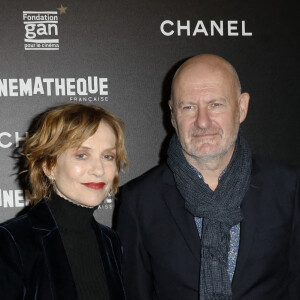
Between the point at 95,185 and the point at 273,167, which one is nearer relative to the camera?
the point at 95,185

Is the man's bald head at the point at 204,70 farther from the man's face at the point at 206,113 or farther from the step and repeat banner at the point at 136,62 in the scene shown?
the step and repeat banner at the point at 136,62

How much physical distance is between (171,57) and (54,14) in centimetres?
72

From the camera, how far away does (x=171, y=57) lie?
2.59 meters

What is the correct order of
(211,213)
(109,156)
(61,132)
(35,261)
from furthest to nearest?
(211,213) → (109,156) → (61,132) → (35,261)

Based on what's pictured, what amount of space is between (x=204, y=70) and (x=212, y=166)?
0.48m

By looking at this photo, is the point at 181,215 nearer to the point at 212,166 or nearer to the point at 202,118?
the point at 212,166

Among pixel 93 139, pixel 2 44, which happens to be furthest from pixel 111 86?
pixel 93 139

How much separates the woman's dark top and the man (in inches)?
13.9

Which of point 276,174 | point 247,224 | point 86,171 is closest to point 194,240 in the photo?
point 247,224

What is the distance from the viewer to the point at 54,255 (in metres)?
1.67

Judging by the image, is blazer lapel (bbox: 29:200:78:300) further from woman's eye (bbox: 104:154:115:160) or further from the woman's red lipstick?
woman's eye (bbox: 104:154:115:160)

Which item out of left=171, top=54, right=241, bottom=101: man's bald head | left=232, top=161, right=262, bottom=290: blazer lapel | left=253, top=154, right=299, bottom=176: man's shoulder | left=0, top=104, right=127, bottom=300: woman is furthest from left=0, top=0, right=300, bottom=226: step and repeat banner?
left=0, top=104, right=127, bottom=300: woman

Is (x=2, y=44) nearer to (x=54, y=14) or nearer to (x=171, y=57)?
(x=54, y=14)

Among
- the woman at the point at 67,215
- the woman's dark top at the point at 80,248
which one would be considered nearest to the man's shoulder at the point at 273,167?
the woman at the point at 67,215
